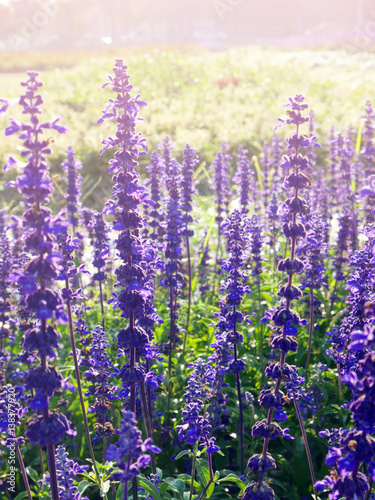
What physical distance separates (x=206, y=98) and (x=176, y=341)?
2938 centimetres

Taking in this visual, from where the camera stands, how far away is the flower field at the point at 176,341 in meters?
3.44

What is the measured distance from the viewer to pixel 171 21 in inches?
3642

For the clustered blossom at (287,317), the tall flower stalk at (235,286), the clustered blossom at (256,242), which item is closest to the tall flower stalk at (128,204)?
the clustered blossom at (287,317)

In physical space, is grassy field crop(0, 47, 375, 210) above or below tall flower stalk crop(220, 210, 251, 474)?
above

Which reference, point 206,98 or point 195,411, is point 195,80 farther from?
point 195,411

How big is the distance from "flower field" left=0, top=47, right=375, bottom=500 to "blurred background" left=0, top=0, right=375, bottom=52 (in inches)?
3181

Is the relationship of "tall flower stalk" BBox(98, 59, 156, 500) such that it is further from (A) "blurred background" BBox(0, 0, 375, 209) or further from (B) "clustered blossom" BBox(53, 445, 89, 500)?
(A) "blurred background" BBox(0, 0, 375, 209)

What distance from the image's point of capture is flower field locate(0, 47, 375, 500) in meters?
3.44

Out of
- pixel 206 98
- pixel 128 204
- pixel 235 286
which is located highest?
pixel 206 98

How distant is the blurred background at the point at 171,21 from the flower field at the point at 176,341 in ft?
265

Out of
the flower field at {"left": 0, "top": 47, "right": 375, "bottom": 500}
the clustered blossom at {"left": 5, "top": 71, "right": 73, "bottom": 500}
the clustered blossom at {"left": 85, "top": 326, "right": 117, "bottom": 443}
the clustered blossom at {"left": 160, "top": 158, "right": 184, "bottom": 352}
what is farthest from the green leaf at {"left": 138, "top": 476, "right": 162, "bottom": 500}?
the clustered blossom at {"left": 160, "top": 158, "right": 184, "bottom": 352}

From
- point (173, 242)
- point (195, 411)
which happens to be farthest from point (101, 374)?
point (173, 242)

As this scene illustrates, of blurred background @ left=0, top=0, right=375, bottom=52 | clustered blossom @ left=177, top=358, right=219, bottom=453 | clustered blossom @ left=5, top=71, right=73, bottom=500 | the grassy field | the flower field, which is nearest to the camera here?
clustered blossom @ left=5, top=71, right=73, bottom=500

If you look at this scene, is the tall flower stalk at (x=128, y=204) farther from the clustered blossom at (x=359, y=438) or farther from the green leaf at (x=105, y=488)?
the clustered blossom at (x=359, y=438)
